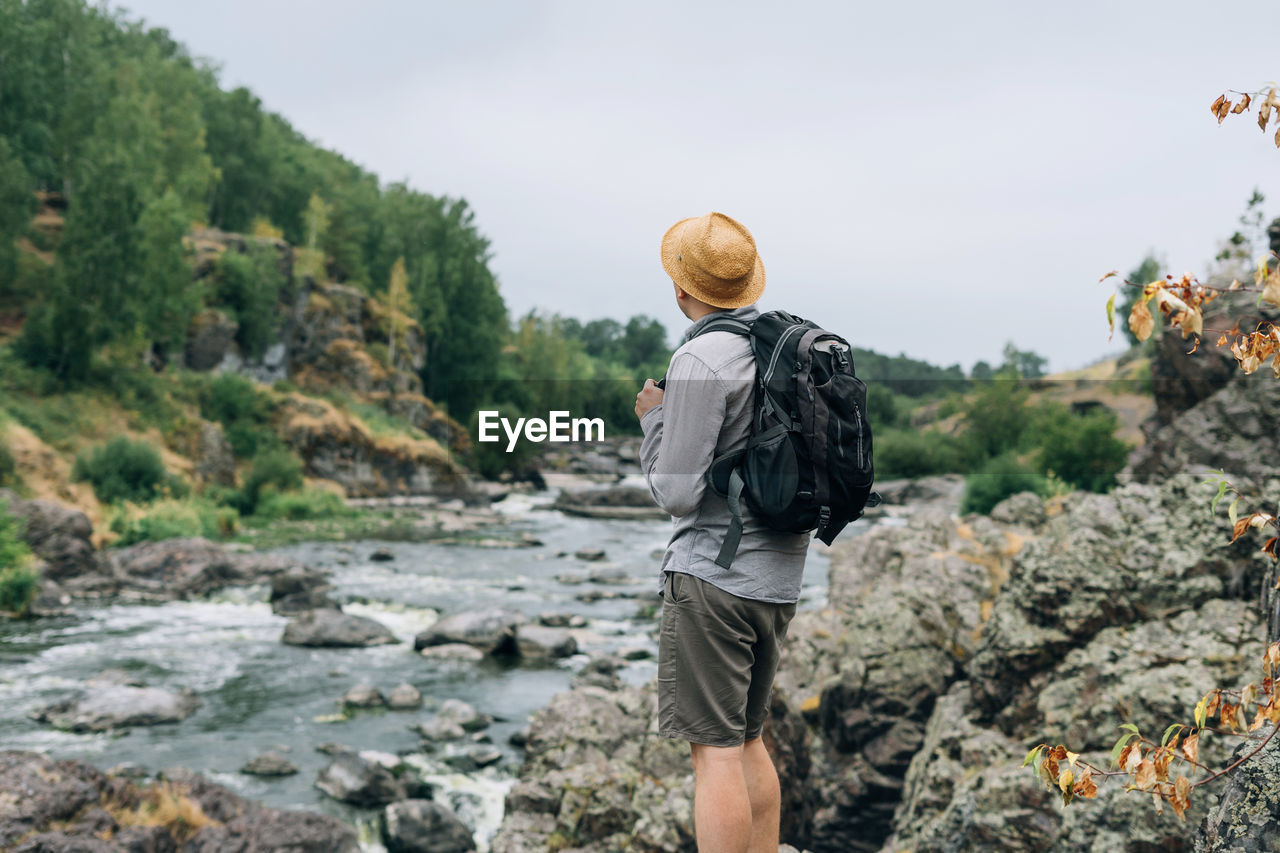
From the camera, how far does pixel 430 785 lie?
982 centimetres

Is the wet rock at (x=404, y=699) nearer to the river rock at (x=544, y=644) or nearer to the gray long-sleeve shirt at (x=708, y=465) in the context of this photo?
the river rock at (x=544, y=644)

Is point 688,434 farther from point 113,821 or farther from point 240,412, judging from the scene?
point 240,412

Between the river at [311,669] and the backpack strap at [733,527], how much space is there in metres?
7.15

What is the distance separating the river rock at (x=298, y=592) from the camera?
18281 mm

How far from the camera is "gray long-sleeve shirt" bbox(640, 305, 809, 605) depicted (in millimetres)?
2713

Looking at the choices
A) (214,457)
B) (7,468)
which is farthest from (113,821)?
(214,457)

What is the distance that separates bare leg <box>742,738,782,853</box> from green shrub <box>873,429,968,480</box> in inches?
2021

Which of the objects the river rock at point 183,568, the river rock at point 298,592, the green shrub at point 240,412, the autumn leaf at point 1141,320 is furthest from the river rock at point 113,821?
the green shrub at point 240,412

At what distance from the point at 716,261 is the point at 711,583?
1.06 meters

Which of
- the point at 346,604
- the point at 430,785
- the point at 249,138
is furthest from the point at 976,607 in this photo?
the point at 249,138

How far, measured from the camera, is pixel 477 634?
16281mm

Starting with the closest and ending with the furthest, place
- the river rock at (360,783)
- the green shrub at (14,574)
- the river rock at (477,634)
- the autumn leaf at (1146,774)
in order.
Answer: the autumn leaf at (1146,774) < the river rock at (360,783) < the river rock at (477,634) < the green shrub at (14,574)

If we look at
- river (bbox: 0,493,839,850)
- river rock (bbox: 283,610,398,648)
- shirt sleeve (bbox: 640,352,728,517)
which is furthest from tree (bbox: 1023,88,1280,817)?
river rock (bbox: 283,610,398,648)

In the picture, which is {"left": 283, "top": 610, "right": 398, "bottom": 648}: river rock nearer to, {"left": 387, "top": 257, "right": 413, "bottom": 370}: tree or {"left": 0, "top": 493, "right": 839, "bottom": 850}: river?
{"left": 0, "top": 493, "right": 839, "bottom": 850}: river
